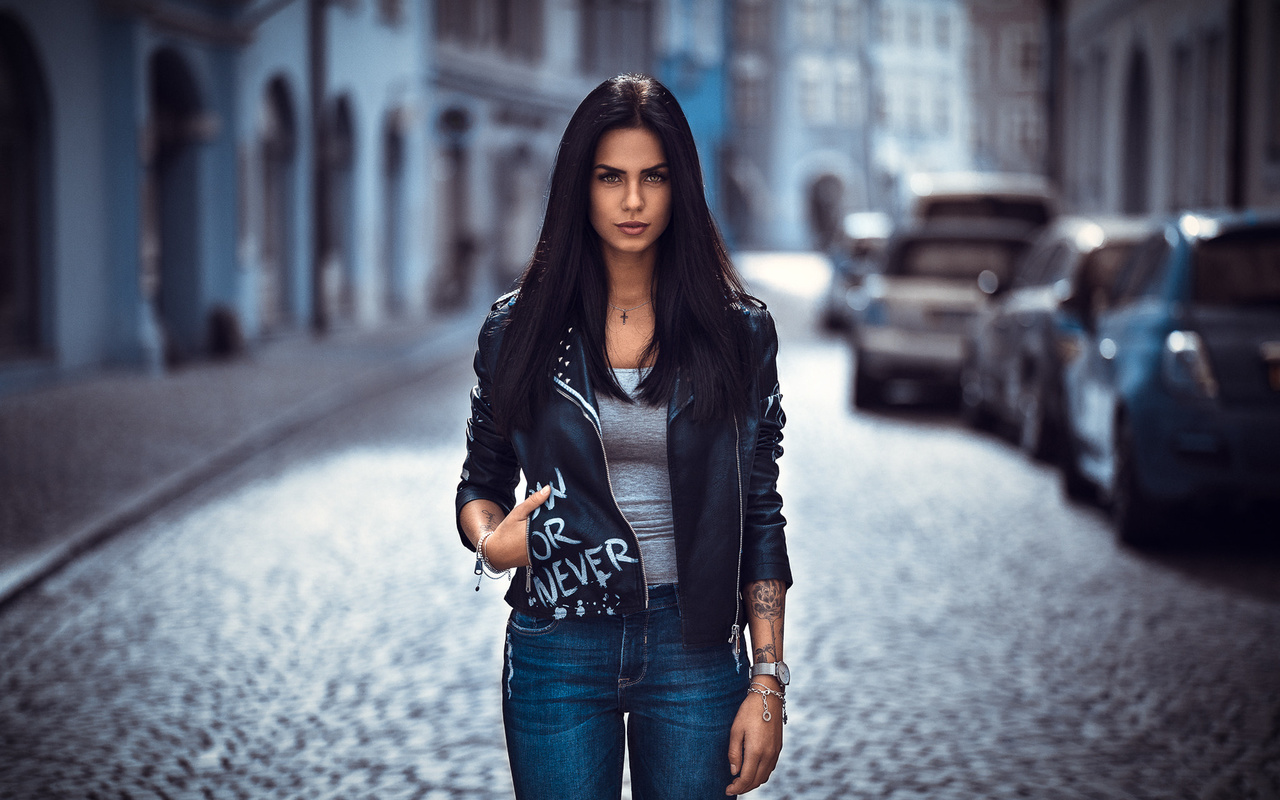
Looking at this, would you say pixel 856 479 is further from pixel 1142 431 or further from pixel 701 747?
pixel 701 747

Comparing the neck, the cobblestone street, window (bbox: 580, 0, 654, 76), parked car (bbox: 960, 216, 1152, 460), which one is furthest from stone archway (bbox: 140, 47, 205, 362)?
window (bbox: 580, 0, 654, 76)

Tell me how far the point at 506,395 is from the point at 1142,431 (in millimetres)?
6544

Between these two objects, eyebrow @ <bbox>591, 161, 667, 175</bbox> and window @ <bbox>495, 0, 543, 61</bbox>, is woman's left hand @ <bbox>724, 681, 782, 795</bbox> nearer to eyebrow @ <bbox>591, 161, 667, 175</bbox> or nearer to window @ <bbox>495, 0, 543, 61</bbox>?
eyebrow @ <bbox>591, 161, 667, 175</bbox>

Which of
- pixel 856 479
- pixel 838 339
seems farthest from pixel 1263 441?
pixel 838 339

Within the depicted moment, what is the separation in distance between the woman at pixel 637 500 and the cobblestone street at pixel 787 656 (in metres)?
2.20

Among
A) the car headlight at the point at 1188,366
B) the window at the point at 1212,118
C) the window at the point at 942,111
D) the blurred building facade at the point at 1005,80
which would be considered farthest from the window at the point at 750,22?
the car headlight at the point at 1188,366

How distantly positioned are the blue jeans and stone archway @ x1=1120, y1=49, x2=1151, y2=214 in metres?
25.4

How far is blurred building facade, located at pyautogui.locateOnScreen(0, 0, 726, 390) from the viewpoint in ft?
58.7

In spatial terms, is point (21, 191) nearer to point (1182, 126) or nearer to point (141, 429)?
point (141, 429)

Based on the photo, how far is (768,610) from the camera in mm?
2617

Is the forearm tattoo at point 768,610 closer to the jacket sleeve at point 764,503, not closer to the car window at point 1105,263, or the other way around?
the jacket sleeve at point 764,503

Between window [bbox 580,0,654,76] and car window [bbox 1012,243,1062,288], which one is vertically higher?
window [bbox 580,0,654,76]

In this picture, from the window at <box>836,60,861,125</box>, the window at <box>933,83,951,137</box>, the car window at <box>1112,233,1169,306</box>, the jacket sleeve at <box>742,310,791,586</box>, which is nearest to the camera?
the jacket sleeve at <box>742,310,791,586</box>

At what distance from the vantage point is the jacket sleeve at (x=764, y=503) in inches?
104
